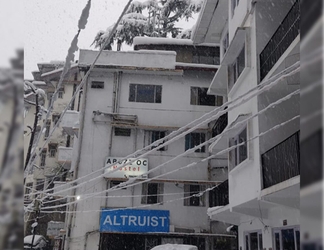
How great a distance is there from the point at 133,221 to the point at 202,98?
25.6ft

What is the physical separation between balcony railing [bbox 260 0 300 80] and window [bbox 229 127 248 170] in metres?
1.76

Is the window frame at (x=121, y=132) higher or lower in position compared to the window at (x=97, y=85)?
lower

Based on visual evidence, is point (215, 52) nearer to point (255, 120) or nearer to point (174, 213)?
point (174, 213)

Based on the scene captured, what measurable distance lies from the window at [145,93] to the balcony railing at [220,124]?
378 cm

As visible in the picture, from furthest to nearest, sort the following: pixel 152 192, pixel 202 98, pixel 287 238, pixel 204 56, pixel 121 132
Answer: pixel 204 56, pixel 202 98, pixel 121 132, pixel 152 192, pixel 287 238

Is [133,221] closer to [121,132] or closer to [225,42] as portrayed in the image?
[121,132]

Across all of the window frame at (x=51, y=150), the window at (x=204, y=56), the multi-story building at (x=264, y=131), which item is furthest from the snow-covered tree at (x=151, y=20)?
the multi-story building at (x=264, y=131)

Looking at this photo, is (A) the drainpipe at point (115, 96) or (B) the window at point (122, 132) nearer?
(A) the drainpipe at point (115, 96)

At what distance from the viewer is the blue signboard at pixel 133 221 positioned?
17.4m

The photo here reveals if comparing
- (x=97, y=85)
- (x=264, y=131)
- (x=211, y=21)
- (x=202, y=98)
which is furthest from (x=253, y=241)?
(x=97, y=85)

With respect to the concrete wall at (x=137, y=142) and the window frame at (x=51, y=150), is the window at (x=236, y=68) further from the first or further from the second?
the window frame at (x=51, y=150)

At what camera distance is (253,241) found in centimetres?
1059

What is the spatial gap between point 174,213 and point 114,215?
3123 millimetres

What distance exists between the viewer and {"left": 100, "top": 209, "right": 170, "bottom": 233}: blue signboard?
1741cm
